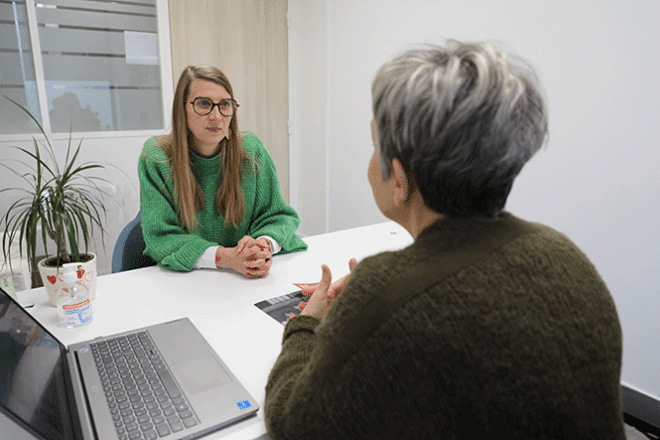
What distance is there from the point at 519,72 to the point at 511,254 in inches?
9.6

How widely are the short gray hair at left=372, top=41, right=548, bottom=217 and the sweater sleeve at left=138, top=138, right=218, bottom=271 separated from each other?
38.2 inches

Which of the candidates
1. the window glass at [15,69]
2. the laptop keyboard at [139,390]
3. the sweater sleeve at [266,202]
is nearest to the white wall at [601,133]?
the sweater sleeve at [266,202]

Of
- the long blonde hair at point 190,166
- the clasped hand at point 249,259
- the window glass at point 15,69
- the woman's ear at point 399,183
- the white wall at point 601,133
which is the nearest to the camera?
the woman's ear at point 399,183

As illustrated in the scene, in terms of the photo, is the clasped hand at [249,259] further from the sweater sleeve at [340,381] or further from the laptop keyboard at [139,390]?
the sweater sleeve at [340,381]

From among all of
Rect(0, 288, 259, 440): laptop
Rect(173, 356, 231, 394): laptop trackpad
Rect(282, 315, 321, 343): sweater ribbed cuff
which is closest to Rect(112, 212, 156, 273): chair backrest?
Rect(0, 288, 259, 440): laptop

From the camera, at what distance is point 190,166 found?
1619mm

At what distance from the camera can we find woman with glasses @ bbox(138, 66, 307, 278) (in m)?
1.45

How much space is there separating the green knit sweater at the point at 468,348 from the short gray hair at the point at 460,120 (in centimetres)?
6

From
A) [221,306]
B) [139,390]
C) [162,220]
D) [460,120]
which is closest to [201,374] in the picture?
[139,390]

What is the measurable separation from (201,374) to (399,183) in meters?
0.53

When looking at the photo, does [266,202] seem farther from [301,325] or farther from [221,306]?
[301,325]

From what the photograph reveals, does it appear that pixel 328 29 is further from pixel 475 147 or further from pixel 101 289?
pixel 475 147

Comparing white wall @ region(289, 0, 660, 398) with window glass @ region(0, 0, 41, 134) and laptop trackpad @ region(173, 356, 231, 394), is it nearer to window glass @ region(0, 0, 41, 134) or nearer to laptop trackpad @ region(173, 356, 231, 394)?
laptop trackpad @ region(173, 356, 231, 394)

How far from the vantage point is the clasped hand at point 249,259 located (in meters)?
1.37
